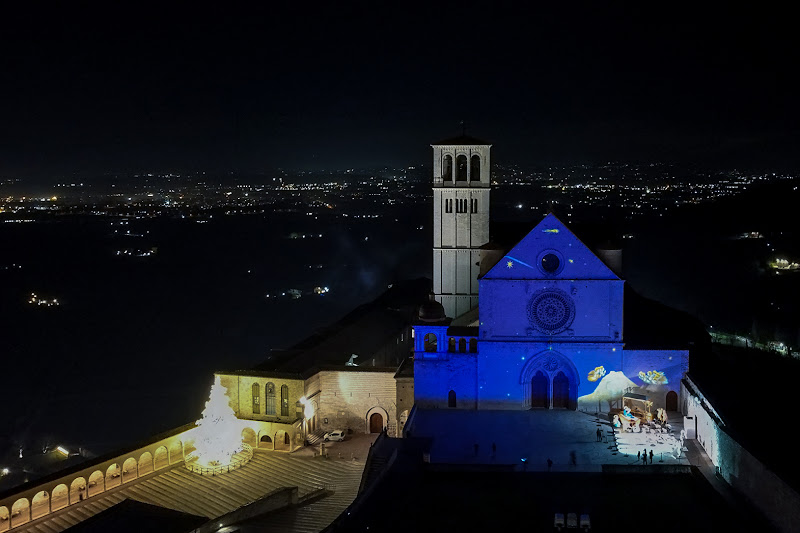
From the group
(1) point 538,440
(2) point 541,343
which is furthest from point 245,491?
(2) point 541,343

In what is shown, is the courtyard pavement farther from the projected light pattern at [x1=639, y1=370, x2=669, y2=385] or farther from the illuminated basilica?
the projected light pattern at [x1=639, y1=370, x2=669, y2=385]

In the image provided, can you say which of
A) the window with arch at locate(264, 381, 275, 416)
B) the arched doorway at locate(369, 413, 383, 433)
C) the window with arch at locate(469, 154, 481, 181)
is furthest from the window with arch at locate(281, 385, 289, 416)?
the window with arch at locate(469, 154, 481, 181)

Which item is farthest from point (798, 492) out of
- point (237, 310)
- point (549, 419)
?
point (237, 310)

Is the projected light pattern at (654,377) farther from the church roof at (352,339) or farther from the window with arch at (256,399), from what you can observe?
the window with arch at (256,399)

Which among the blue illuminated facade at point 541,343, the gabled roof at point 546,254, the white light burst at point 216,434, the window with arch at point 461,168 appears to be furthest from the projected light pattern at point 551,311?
the white light burst at point 216,434

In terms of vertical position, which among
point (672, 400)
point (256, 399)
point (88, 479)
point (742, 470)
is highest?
point (672, 400)

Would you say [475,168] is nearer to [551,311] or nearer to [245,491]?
[551,311]

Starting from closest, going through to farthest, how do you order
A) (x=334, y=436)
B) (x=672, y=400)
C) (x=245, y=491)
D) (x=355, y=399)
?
1. (x=245, y=491)
2. (x=672, y=400)
3. (x=334, y=436)
4. (x=355, y=399)
